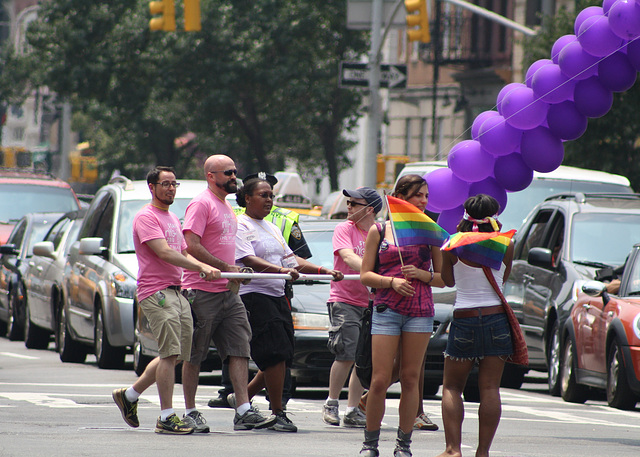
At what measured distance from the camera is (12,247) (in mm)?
19797

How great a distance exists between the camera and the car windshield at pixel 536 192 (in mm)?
19016

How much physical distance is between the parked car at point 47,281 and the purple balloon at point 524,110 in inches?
305

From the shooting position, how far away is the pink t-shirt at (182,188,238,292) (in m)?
9.58

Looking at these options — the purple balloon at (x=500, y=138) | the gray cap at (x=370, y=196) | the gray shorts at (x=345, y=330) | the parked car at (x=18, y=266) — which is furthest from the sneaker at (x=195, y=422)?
the parked car at (x=18, y=266)

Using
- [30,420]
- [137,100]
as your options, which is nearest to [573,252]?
[30,420]

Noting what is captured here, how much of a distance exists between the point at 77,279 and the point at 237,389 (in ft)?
21.7

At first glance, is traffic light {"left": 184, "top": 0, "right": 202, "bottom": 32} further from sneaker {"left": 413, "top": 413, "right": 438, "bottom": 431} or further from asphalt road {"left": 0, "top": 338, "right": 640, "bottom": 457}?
sneaker {"left": 413, "top": 413, "right": 438, "bottom": 431}

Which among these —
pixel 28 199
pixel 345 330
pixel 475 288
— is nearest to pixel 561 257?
pixel 345 330

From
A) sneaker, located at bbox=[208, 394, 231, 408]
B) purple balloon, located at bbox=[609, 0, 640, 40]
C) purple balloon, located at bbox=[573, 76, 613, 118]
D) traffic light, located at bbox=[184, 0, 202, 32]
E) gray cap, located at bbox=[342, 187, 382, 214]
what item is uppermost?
traffic light, located at bbox=[184, 0, 202, 32]

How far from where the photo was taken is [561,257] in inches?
556

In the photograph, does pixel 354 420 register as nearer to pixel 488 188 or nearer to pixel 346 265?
pixel 346 265

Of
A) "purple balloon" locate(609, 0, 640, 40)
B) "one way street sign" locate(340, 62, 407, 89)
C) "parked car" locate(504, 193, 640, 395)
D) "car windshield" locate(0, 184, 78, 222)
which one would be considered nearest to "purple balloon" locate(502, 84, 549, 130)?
"purple balloon" locate(609, 0, 640, 40)

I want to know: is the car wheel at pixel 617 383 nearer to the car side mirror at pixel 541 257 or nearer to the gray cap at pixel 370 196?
the car side mirror at pixel 541 257

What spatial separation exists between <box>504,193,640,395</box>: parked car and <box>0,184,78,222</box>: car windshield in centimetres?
1028
